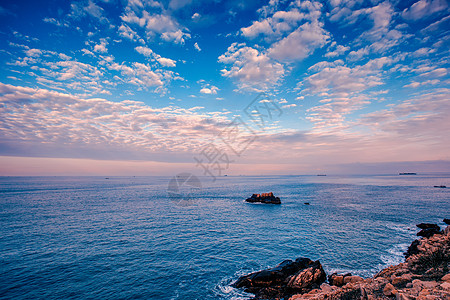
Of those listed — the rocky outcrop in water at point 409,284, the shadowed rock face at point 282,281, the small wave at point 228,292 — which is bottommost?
the small wave at point 228,292

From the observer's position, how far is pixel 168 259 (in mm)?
28641

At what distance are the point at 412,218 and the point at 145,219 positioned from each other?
230 ft

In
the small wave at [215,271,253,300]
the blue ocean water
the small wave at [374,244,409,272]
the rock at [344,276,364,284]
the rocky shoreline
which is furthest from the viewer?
the small wave at [374,244,409,272]

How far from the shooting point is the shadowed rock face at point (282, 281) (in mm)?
20859

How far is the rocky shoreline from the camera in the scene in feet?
44.7

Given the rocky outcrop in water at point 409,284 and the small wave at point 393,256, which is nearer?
the rocky outcrop in water at point 409,284

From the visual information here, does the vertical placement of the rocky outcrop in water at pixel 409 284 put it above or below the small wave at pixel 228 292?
above

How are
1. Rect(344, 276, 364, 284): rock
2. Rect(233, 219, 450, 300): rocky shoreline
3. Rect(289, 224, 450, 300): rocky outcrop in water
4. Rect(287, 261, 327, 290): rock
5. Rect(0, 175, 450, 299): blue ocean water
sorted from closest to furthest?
1. Rect(289, 224, 450, 300): rocky outcrop in water
2. Rect(233, 219, 450, 300): rocky shoreline
3. Rect(344, 276, 364, 284): rock
4. Rect(287, 261, 327, 290): rock
5. Rect(0, 175, 450, 299): blue ocean water

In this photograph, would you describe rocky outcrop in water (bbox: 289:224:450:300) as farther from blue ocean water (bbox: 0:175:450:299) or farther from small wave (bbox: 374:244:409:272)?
blue ocean water (bbox: 0:175:450:299)

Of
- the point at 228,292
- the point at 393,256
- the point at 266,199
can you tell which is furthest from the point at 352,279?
the point at 266,199

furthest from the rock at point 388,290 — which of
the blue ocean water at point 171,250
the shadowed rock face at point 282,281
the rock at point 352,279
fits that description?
the blue ocean water at point 171,250

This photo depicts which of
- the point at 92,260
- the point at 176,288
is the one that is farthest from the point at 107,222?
the point at 176,288

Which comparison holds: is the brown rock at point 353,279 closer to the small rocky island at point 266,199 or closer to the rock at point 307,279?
the rock at point 307,279

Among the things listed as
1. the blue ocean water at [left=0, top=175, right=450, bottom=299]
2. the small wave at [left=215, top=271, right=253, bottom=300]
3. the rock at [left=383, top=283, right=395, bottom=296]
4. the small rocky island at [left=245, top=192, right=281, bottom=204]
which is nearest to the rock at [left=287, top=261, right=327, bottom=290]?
the small wave at [left=215, top=271, right=253, bottom=300]
